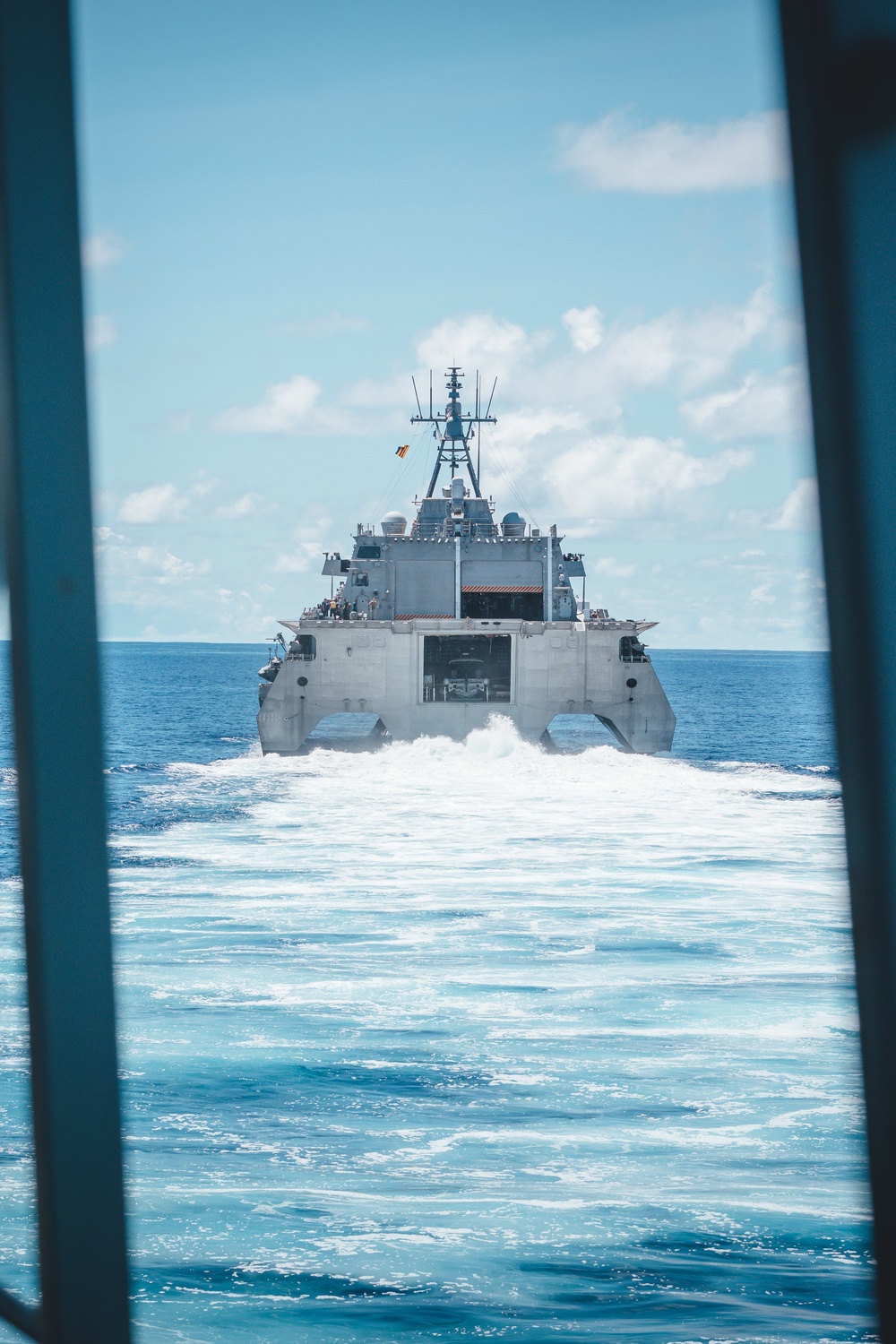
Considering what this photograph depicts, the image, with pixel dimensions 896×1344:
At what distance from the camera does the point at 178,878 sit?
17672 millimetres

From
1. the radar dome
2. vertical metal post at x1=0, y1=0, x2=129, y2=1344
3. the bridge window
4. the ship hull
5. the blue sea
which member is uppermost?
the radar dome

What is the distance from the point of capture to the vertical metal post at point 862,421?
1.56 meters

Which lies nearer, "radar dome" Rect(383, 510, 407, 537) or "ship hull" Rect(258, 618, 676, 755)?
"ship hull" Rect(258, 618, 676, 755)

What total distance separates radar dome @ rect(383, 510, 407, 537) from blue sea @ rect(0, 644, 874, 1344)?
51.5ft

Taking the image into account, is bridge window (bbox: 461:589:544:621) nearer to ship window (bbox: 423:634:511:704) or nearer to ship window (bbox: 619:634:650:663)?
ship window (bbox: 423:634:511:704)

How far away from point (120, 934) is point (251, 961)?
7.21 ft

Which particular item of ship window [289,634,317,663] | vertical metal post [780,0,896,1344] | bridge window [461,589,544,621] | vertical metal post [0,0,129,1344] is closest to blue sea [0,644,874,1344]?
vertical metal post [780,0,896,1344]

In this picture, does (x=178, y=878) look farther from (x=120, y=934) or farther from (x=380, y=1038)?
(x=380, y=1038)

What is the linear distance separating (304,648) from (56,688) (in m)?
28.2

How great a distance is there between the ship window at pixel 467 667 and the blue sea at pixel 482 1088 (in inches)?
406

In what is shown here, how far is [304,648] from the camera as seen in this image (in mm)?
30266

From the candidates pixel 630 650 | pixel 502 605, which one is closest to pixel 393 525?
pixel 502 605

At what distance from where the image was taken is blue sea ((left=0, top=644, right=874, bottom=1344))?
6.34 meters

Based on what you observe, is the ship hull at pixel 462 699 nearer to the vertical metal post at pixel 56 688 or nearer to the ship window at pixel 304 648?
the ship window at pixel 304 648
